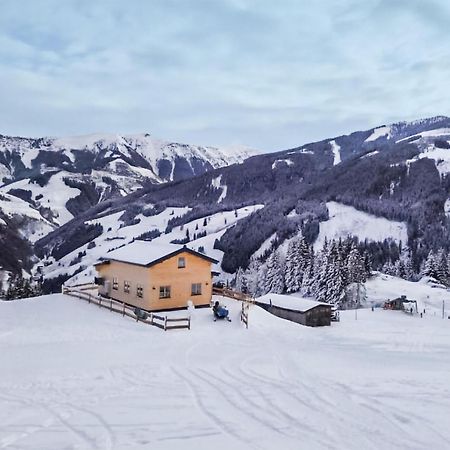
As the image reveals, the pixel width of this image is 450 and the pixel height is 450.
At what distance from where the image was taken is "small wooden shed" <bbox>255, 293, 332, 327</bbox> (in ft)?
139

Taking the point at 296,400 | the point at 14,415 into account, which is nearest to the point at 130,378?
the point at 14,415

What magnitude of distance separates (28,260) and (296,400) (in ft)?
625

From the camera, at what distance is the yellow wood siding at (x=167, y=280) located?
36281 millimetres

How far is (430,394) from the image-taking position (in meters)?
14.9

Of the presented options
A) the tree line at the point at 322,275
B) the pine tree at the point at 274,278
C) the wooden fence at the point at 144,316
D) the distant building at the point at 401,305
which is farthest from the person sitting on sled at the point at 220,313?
the pine tree at the point at 274,278

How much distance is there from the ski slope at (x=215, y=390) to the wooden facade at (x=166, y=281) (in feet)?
22.3

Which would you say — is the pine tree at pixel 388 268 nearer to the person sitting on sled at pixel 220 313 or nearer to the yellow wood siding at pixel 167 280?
the yellow wood siding at pixel 167 280

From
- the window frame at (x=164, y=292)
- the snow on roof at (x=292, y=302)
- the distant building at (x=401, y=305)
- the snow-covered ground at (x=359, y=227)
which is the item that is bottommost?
the distant building at (x=401, y=305)

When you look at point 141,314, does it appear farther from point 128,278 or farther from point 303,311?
point 303,311

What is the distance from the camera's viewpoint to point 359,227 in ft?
509

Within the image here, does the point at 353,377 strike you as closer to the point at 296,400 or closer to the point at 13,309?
the point at 296,400

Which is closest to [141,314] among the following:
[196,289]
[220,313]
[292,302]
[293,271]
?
[220,313]

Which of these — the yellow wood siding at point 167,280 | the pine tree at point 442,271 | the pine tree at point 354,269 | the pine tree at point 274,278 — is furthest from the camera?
the pine tree at point 442,271

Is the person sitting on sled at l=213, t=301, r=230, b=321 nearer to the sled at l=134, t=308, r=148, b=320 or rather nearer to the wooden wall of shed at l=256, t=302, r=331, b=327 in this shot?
the sled at l=134, t=308, r=148, b=320
